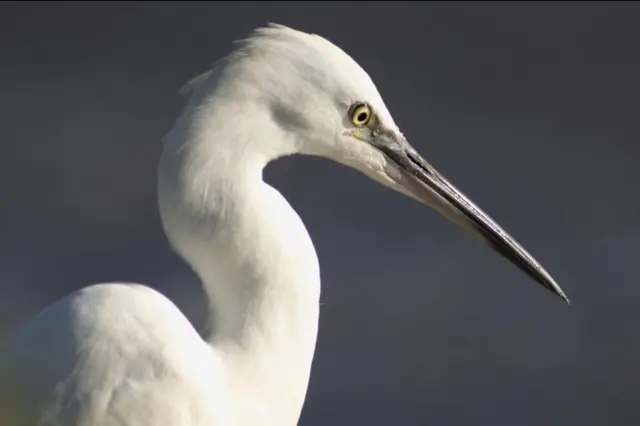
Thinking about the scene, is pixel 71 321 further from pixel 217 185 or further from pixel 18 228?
pixel 18 228

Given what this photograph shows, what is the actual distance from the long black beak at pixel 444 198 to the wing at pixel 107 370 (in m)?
0.45

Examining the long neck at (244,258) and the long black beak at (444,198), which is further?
the long black beak at (444,198)

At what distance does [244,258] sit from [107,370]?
26 cm

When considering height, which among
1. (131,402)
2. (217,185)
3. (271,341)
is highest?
(217,185)

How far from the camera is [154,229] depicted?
4.48m

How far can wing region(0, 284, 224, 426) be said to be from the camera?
2.12 meters

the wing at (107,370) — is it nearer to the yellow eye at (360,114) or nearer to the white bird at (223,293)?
the white bird at (223,293)

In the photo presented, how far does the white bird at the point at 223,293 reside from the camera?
212 centimetres

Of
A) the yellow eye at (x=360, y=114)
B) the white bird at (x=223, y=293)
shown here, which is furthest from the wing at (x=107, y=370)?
the yellow eye at (x=360, y=114)

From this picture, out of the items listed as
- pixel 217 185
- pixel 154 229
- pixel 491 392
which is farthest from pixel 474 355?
pixel 217 185

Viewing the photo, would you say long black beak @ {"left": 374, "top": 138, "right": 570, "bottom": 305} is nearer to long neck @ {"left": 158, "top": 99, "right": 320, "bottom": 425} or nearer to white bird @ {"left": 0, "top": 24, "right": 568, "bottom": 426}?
white bird @ {"left": 0, "top": 24, "right": 568, "bottom": 426}

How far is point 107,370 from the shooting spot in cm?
212

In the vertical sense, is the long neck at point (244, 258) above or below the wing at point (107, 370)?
above

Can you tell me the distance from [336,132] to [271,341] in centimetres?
34
